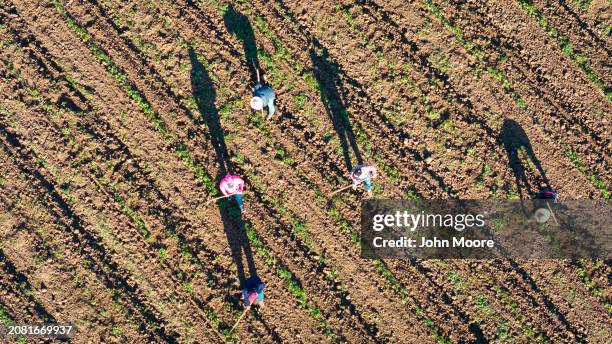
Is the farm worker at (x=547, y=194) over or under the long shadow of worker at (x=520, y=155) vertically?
under

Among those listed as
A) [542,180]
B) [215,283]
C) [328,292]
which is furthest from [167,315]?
[542,180]

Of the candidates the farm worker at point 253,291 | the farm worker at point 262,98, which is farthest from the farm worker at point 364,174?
the farm worker at point 253,291

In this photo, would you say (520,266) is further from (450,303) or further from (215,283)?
(215,283)

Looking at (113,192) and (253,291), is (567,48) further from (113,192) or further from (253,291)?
(113,192)

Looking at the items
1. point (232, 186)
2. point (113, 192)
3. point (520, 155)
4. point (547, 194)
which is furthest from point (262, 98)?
point (547, 194)

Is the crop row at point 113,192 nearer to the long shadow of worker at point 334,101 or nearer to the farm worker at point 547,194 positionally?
the long shadow of worker at point 334,101

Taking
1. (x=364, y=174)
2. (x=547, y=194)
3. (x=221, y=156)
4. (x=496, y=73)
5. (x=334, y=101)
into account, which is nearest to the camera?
(x=364, y=174)
